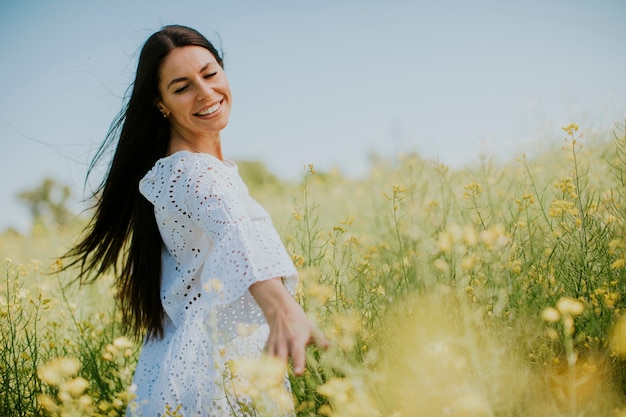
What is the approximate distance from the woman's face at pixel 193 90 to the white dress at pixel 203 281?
33 centimetres

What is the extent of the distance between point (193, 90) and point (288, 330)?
1147mm

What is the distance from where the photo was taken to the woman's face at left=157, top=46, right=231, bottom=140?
1898 mm

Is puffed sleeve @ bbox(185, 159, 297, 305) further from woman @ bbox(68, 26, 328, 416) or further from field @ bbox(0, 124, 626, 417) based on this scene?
field @ bbox(0, 124, 626, 417)

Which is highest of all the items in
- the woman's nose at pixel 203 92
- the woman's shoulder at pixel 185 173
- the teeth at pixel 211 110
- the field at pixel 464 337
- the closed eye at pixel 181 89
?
the closed eye at pixel 181 89

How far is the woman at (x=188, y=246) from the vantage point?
1328 millimetres

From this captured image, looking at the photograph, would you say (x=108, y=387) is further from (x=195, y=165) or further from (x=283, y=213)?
(x=283, y=213)

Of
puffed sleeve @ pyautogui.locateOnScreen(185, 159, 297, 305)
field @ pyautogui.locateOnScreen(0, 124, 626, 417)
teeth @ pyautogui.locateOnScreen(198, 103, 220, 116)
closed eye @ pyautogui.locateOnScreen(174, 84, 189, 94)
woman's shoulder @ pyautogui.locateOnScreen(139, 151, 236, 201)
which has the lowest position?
field @ pyautogui.locateOnScreen(0, 124, 626, 417)

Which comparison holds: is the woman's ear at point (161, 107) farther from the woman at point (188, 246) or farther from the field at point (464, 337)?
the field at point (464, 337)

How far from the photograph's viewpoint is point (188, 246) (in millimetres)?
1655

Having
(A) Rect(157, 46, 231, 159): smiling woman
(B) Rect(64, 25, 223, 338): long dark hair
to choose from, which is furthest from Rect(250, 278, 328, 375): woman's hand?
(A) Rect(157, 46, 231, 159): smiling woman

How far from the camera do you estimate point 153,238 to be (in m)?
1.87

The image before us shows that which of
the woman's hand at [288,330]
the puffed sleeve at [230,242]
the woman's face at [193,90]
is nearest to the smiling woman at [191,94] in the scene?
the woman's face at [193,90]

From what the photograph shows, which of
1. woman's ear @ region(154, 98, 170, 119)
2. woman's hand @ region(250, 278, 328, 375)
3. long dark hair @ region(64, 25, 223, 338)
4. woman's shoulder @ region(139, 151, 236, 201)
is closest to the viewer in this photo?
woman's hand @ region(250, 278, 328, 375)

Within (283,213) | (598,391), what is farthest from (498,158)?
(598,391)
